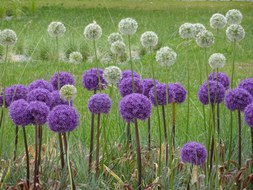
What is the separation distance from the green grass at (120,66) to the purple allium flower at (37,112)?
40 centimetres

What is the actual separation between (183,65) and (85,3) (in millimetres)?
14390

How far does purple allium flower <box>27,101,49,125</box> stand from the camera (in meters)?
2.69

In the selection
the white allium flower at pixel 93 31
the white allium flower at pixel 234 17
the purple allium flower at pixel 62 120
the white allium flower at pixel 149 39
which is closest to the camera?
the purple allium flower at pixel 62 120

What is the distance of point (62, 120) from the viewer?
2.59 meters

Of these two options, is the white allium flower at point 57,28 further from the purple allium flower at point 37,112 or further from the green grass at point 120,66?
the purple allium flower at point 37,112

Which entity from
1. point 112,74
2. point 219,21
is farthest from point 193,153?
point 219,21

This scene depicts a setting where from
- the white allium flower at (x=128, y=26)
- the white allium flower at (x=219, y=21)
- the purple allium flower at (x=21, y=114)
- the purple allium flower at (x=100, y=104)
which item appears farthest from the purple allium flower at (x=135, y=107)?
the white allium flower at (x=219, y=21)

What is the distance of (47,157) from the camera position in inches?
A: 131

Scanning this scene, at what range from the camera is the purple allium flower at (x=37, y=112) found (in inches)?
106

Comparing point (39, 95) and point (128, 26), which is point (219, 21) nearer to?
point (128, 26)

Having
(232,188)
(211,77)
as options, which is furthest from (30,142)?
(232,188)

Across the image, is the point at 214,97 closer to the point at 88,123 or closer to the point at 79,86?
the point at 88,123

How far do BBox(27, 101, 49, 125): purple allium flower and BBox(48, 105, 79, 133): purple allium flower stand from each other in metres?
0.07

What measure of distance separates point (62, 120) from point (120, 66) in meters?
6.33
